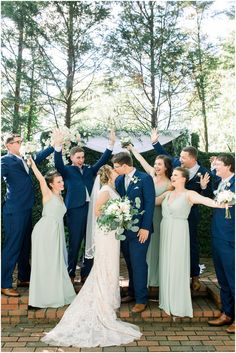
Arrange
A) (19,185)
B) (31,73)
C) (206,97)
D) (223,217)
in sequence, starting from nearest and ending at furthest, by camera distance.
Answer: (223,217) < (19,185) < (31,73) < (206,97)

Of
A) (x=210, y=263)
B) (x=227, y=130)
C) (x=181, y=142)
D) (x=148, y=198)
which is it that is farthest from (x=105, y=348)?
(x=227, y=130)

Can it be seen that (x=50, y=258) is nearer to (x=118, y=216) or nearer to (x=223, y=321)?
(x=118, y=216)

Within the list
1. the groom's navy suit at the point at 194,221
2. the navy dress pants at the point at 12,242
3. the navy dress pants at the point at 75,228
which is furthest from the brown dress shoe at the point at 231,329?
the navy dress pants at the point at 12,242

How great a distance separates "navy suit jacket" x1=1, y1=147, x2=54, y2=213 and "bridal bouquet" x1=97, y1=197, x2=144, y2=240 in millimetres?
1163

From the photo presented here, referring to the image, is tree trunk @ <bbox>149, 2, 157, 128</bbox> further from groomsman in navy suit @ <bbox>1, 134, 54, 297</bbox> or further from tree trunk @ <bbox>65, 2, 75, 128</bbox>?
groomsman in navy suit @ <bbox>1, 134, 54, 297</bbox>

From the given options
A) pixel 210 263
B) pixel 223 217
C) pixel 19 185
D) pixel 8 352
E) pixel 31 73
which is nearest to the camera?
pixel 8 352

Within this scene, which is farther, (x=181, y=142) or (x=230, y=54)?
(x=230, y=54)

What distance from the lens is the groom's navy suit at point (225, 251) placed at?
15.2ft

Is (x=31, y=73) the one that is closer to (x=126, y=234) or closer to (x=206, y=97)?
(x=206, y=97)

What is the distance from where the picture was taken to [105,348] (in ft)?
14.0

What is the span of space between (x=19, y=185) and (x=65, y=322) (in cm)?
183

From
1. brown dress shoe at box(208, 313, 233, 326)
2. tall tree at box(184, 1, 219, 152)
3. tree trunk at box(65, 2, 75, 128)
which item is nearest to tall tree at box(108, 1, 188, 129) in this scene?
tall tree at box(184, 1, 219, 152)

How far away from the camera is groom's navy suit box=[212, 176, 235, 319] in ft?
15.2

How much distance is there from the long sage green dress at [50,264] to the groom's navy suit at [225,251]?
1844 mm
